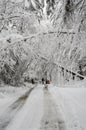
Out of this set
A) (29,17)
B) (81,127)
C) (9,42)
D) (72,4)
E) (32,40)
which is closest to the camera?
(72,4)

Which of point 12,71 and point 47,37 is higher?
point 47,37

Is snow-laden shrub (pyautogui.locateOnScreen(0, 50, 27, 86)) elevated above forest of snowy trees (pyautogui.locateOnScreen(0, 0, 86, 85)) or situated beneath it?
situated beneath

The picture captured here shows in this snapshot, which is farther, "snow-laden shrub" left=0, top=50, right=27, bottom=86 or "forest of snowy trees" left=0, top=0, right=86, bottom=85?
"snow-laden shrub" left=0, top=50, right=27, bottom=86

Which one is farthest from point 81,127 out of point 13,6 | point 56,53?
point 13,6

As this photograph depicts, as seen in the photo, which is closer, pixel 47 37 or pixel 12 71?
pixel 47 37

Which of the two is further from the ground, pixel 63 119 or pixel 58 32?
pixel 58 32

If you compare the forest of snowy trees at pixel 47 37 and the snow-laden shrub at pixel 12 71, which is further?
the snow-laden shrub at pixel 12 71

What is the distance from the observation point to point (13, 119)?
27.0 ft

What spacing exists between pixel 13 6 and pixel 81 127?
48.8 ft

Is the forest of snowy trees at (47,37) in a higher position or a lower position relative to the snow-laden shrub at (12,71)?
higher

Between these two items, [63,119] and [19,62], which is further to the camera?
[19,62]

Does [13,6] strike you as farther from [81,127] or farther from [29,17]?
[81,127]

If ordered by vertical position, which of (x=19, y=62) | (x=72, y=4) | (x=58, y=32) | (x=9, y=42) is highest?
(x=72, y=4)

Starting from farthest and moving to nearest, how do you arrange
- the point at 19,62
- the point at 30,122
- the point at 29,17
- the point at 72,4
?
the point at 19,62 → the point at 29,17 → the point at 30,122 → the point at 72,4
